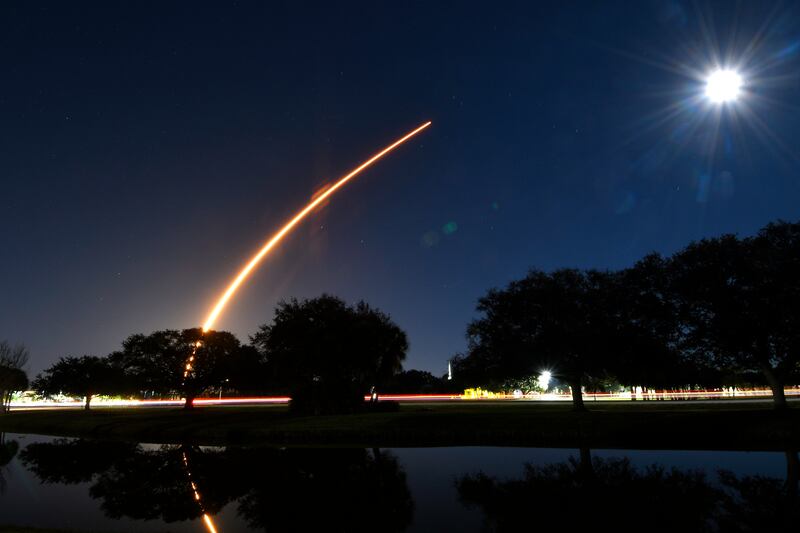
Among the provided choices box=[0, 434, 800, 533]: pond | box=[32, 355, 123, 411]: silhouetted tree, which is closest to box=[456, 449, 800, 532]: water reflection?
box=[0, 434, 800, 533]: pond

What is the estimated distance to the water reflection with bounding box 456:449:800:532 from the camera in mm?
14508

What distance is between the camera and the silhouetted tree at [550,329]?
4825 centimetres

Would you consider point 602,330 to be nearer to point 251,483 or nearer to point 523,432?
point 523,432

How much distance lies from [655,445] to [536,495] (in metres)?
12.7

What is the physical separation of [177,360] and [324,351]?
135ft

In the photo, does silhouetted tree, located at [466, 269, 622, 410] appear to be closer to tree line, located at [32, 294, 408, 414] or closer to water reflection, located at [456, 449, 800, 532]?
tree line, located at [32, 294, 408, 414]

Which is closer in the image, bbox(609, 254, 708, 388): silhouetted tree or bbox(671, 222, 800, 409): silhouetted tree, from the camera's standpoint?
bbox(671, 222, 800, 409): silhouetted tree

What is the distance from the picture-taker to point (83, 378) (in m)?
84.0

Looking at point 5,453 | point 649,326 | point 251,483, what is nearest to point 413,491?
point 251,483

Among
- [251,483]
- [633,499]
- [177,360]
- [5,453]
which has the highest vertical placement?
[177,360]

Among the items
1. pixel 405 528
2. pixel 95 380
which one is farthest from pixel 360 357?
pixel 95 380

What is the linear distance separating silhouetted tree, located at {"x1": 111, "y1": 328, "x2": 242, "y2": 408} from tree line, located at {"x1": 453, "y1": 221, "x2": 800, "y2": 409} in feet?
144

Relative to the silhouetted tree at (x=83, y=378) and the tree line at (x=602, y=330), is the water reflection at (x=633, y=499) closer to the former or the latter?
the tree line at (x=602, y=330)

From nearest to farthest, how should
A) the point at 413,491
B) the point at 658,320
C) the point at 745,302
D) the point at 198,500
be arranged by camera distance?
the point at 198,500
the point at 413,491
the point at 745,302
the point at 658,320
